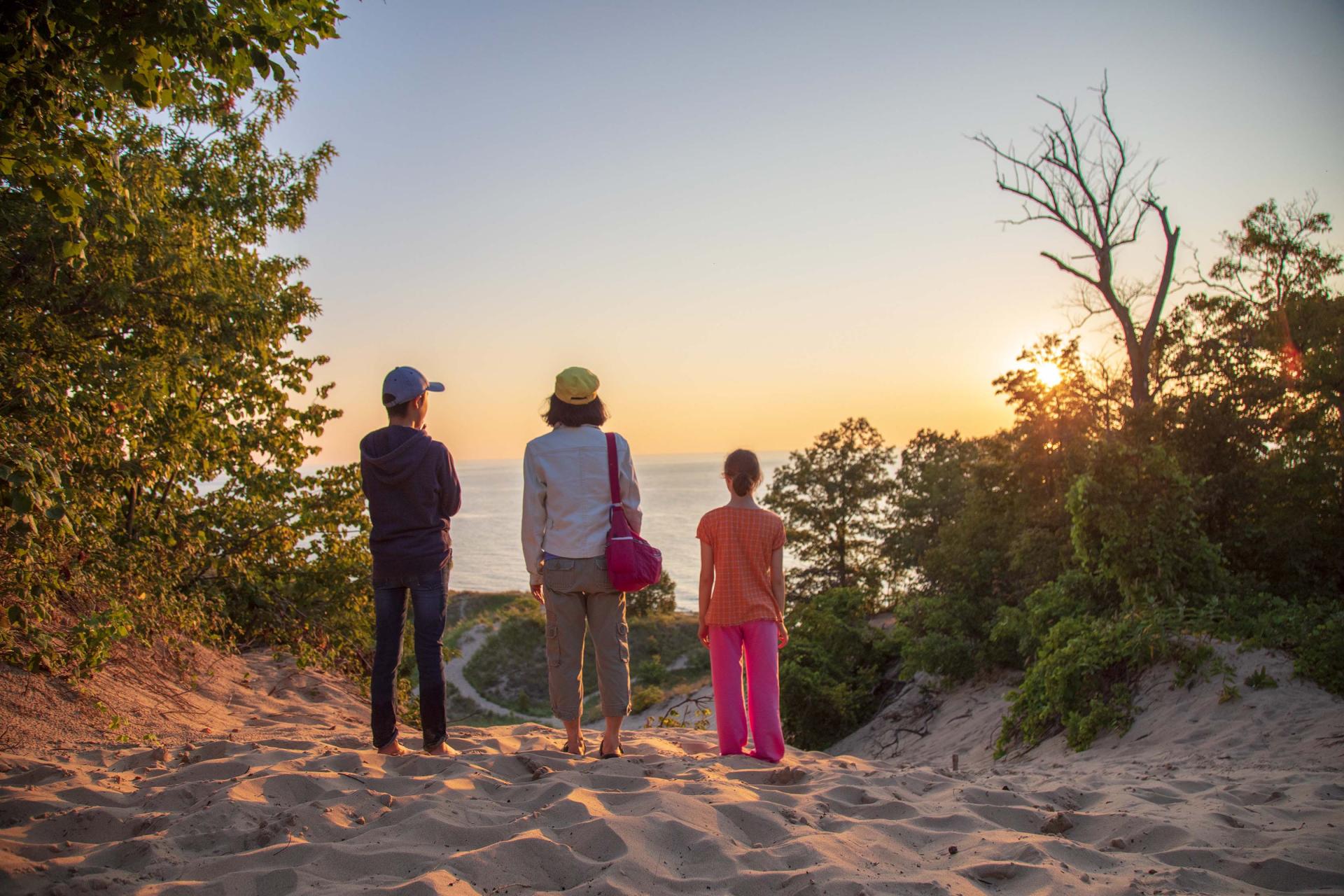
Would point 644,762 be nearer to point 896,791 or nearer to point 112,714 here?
point 896,791

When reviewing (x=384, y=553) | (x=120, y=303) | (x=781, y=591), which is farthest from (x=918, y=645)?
(x=120, y=303)

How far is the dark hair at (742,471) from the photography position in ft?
17.0

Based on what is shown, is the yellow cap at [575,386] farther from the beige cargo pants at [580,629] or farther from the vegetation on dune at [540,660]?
the vegetation on dune at [540,660]

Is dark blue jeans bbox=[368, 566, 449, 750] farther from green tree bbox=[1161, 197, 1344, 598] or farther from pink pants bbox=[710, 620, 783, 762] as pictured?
green tree bbox=[1161, 197, 1344, 598]

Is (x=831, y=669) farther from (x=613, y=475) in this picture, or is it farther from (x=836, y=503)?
(x=836, y=503)

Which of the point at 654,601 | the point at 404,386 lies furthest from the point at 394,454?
the point at 654,601

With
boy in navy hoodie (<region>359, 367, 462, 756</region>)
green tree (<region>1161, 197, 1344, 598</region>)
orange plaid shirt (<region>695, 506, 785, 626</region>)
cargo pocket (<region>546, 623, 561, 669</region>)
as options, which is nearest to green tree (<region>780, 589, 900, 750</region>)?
green tree (<region>1161, 197, 1344, 598</region>)

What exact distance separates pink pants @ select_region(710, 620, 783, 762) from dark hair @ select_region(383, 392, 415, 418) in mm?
2298

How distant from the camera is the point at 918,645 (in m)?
13.6

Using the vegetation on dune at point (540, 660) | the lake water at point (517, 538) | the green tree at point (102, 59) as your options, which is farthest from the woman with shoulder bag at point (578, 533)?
the vegetation on dune at point (540, 660)

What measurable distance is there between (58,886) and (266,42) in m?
3.52

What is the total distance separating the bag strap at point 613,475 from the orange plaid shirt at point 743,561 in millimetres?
674

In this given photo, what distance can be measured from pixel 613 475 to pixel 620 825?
1935 millimetres

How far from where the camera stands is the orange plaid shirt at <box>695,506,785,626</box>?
5125mm
